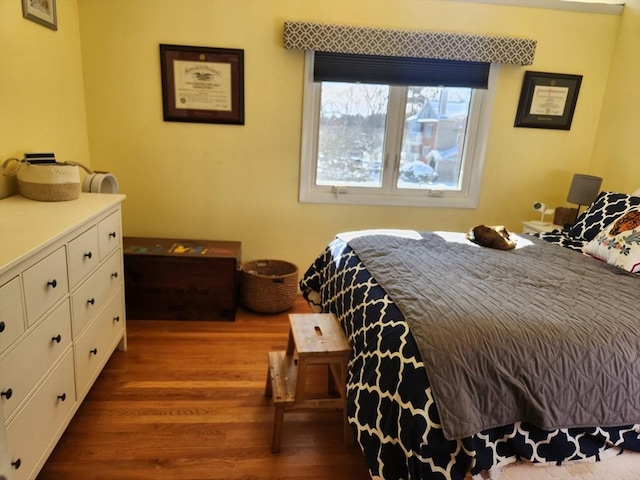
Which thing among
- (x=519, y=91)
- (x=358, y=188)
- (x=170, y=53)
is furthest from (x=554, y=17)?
(x=170, y=53)

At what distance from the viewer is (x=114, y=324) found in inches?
91.3

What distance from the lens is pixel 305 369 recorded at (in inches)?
70.3

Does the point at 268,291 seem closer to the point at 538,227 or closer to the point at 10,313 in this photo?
the point at 10,313

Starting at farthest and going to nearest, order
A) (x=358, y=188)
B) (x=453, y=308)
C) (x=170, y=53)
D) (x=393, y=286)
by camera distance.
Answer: (x=358, y=188) → (x=170, y=53) → (x=393, y=286) → (x=453, y=308)

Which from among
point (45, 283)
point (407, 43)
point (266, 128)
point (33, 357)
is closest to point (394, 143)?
point (407, 43)

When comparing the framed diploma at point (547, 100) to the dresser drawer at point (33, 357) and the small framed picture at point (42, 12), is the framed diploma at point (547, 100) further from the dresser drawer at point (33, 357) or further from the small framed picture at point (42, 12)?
the dresser drawer at point (33, 357)

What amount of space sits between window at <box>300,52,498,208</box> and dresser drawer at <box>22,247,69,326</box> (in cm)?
189

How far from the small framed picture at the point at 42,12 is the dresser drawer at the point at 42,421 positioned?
171 cm

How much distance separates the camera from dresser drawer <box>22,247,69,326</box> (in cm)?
141

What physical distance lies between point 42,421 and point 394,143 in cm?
269

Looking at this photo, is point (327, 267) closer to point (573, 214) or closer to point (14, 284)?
point (14, 284)

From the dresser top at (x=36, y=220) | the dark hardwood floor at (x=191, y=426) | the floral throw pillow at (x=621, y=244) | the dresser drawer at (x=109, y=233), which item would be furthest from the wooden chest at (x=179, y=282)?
the floral throw pillow at (x=621, y=244)

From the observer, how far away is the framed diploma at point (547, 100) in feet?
10.6

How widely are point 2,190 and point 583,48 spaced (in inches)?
149
